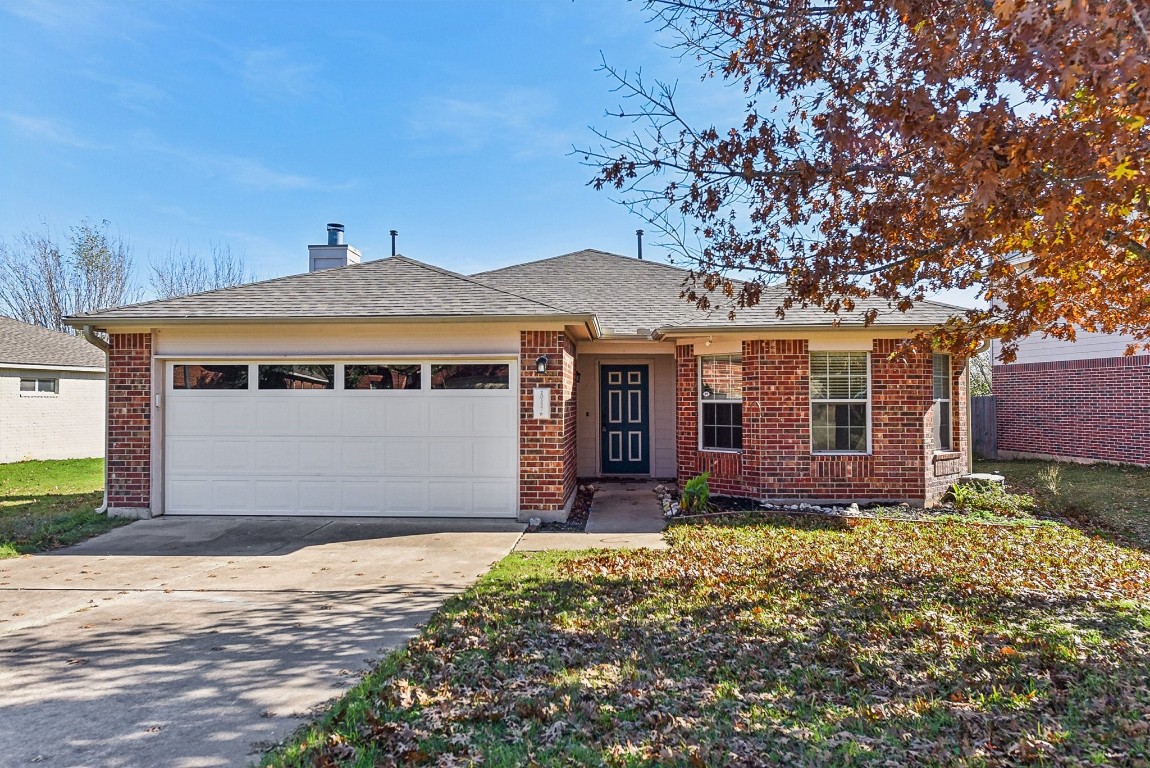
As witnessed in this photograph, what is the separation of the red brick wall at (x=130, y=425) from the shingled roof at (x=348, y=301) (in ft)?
2.07

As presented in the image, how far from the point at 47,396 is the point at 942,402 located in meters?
21.1

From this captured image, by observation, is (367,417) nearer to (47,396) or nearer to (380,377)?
(380,377)

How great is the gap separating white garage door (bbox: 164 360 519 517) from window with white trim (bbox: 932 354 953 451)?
671 centimetres

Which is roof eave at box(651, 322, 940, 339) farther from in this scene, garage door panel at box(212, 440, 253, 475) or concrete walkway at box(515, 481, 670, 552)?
garage door panel at box(212, 440, 253, 475)

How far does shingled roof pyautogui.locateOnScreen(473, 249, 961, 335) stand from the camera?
941 cm

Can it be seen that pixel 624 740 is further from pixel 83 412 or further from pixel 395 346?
pixel 83 412

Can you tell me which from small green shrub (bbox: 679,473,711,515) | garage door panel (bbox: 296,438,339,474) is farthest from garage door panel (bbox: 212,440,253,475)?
small green shrub (bbox: 679,473,711,515)

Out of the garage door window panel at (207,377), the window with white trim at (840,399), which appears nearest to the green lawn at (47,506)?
the garage door window panel at (207,377)

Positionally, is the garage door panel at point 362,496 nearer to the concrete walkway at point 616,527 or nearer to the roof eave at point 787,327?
the concrete walkway at point 616,527

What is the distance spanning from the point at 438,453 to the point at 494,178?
7390 millimetres

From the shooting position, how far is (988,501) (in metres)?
9.30

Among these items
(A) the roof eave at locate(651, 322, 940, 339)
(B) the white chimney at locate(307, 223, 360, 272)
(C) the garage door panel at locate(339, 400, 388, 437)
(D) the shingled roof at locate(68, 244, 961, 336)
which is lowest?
(C) the garage door panel at locate(339, 400, 388, 437)

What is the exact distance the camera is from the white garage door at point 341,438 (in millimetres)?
8734


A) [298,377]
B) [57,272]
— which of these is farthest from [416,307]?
[57,272]
